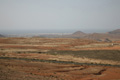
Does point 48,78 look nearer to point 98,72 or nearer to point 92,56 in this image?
point 98,72

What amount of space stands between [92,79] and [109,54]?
1983 centimetres

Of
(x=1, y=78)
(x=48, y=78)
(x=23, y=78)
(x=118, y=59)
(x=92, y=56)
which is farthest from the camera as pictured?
(x=92, y=56)

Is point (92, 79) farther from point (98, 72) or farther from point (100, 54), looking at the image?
point (100, 54)

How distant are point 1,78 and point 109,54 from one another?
26964 millimetres

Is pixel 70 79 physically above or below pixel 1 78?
below

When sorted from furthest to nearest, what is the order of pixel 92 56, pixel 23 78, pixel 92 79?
pixel 92 56 < pixel 92 79 < pixel 23 78

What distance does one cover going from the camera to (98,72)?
848 inches

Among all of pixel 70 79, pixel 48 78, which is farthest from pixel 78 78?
pixel 48 78

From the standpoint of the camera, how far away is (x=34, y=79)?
15383 mm

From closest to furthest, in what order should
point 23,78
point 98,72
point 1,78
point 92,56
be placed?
point 1,78
point 23,78
point 98,72
point 92,56

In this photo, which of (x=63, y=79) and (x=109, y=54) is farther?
(x=109, y=54)

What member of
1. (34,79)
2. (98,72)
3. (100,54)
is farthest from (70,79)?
(100,54)

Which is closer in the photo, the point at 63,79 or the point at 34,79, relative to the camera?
the point at 34,79

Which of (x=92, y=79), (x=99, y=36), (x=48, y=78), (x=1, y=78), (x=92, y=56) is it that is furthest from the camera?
(x=99, y=36)
